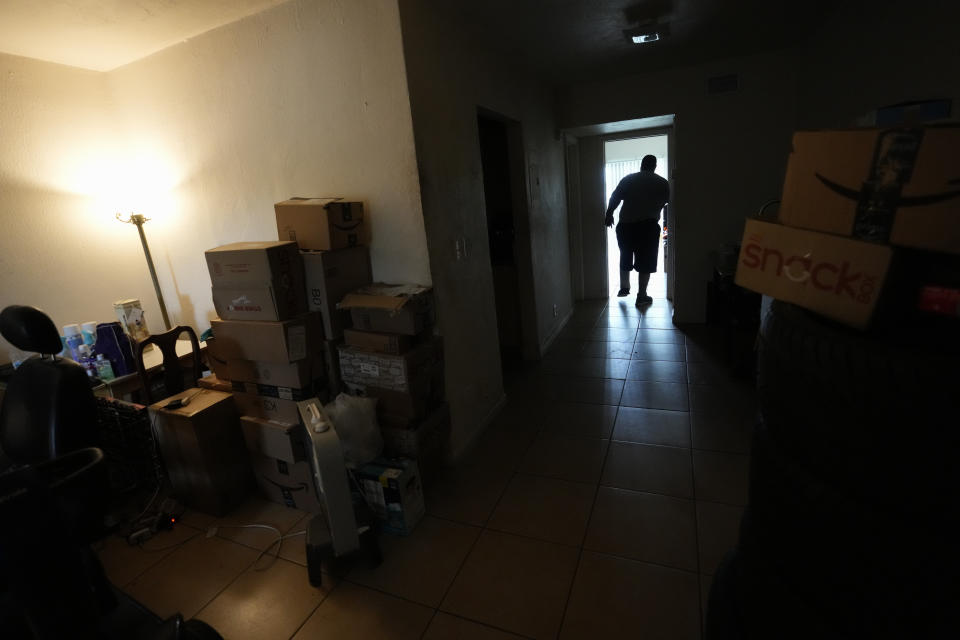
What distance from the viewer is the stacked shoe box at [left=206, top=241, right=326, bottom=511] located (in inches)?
78.5

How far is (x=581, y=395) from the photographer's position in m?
3.12

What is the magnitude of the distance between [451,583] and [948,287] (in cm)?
165

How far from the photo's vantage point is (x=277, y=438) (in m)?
2.06

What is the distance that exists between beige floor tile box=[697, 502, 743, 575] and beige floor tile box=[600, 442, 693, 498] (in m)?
0.13

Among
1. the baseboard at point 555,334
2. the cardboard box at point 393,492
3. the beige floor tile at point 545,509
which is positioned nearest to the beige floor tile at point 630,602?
the beige floor tile at point 545,509

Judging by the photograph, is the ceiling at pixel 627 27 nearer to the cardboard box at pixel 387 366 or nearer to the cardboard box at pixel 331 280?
the cardboard box at pixel 331 280

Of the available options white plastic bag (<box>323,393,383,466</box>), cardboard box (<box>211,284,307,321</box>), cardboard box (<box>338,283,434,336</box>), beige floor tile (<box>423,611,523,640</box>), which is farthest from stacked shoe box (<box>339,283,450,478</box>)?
beige floor tile (<box>423,611,523,640</box>)

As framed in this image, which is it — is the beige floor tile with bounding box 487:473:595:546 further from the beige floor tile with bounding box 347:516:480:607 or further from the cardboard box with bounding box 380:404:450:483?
the cardboard box with bounding box 380:404:450:483

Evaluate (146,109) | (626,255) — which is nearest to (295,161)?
(146,109)

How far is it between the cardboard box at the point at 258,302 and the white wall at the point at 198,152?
44 cm

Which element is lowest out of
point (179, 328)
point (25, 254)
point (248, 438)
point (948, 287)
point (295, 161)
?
point (248, 438)

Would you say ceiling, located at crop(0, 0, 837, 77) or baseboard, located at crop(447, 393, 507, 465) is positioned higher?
ceiling, located at crop(0, 0, 837, 77)

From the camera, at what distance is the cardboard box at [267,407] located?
6.91ft

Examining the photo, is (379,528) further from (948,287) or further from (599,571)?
(948,287)
